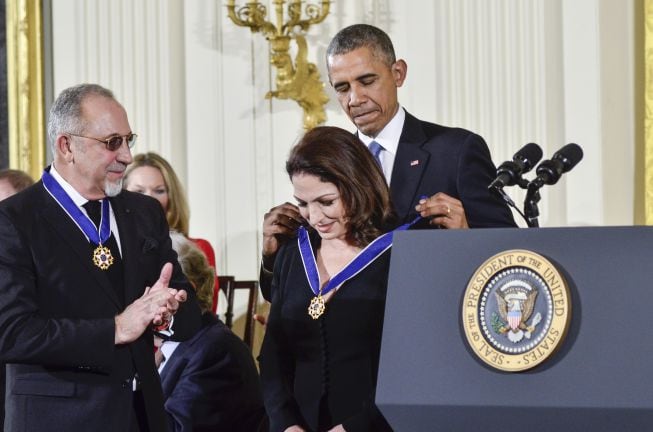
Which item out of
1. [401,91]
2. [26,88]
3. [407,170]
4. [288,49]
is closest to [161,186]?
[288,49]

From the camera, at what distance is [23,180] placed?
5.07 m

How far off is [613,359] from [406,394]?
376 millimetres

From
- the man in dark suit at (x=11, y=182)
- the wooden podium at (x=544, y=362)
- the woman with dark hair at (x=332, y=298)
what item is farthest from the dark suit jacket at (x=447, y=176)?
the man in dark suit at (x=11, y=182)

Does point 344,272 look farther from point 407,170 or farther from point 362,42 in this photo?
point 362,42

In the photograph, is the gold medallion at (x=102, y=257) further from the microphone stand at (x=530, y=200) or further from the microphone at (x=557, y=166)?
the microphone at (x=557, y=166)

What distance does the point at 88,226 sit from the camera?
10.1ft

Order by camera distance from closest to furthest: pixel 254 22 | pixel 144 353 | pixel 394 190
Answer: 1. pixel 144 353
2. pixel 394 190
3. pixel 254 22

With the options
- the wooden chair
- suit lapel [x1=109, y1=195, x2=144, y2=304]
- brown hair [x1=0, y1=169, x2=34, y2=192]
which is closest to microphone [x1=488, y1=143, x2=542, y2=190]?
suit lapel [x1=109, y1=195, x2=144, y2=304]

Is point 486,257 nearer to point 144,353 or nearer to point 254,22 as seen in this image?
point 144,353

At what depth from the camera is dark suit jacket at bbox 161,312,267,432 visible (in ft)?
13.0

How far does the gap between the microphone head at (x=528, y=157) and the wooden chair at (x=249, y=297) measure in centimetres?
300

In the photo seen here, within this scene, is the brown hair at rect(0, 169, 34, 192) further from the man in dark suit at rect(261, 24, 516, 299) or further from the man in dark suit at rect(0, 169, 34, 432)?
the man in dark suit at rect(261, 24, 516, 299)

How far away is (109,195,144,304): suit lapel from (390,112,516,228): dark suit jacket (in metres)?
0.78

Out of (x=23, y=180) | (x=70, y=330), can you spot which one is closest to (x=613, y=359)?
(x=70, y=330)
